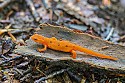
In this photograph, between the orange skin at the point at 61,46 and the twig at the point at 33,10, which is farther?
the twig at the point at 33,10

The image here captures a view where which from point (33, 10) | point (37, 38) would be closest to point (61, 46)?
point (37, 38)

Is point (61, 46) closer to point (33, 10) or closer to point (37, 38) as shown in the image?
point (37, 38)

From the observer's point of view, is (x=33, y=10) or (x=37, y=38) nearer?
(x=37, y=38)

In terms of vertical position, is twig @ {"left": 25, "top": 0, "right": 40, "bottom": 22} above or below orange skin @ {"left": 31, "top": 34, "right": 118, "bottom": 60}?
above

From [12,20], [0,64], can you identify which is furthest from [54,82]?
[12,20]

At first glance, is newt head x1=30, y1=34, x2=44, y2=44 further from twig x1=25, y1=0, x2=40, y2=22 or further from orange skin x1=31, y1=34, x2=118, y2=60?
twig x1=25, y1=0, x2=40, y2=22

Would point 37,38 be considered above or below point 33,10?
below

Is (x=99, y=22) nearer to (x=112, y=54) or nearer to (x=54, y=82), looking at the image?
(x=112, y=54)

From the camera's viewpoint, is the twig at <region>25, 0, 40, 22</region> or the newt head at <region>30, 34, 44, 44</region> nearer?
the newt head at <region>30, 34, 44, 44</region>

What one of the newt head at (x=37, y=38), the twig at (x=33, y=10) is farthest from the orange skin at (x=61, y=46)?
the twig at (x=33, y=10)

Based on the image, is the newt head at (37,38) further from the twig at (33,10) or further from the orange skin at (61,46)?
the twig at (33,10)

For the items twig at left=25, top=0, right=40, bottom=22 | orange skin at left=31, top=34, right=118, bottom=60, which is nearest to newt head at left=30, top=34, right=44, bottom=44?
orange skin at left=31, top=34, right=118, bottom=60
